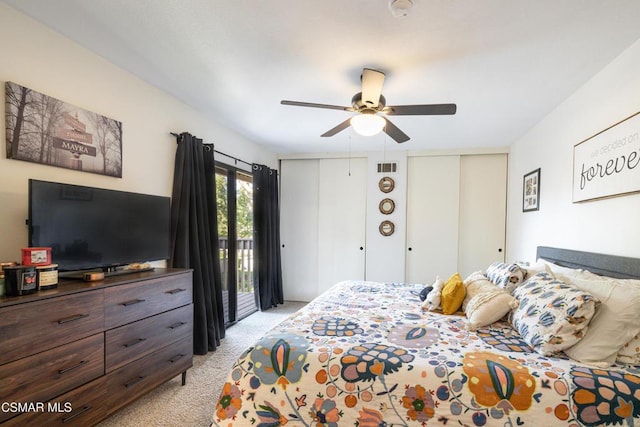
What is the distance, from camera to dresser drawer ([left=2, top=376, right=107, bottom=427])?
4.76 ft

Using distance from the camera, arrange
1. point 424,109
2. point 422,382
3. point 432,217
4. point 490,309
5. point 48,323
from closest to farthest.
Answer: point 422,382, point 48,323, point 490,309, point 424,109, point 432,217

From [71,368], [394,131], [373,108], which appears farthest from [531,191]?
[71,368]

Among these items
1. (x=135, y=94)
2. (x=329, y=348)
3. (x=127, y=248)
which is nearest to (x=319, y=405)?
(x=329, y=348)

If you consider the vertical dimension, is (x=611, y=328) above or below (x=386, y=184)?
below

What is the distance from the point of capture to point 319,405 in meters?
1.46

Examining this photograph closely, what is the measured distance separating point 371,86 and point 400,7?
59 centimetres

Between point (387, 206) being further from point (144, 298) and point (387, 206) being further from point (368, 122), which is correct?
point (144, 298)

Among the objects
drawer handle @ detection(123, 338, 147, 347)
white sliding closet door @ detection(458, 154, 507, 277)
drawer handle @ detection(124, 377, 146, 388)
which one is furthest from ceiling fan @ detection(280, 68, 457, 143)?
white sliding closet door @ detection(458, 154, 507, 277)

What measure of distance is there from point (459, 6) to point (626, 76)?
1.33 meters

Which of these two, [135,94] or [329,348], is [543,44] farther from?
[135,94]

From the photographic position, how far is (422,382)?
Result: 140cm

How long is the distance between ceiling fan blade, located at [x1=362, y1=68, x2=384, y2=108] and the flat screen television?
1793mm

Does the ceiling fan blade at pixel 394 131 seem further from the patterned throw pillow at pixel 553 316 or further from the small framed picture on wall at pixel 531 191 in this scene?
the small framed picture on wall at pixel 531 191

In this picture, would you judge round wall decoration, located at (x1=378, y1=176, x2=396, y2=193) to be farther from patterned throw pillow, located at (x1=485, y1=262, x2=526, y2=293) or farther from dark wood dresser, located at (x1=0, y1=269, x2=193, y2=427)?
dark wood dresser, located at (x1=0, y1=269, x2=193, y2=427)
